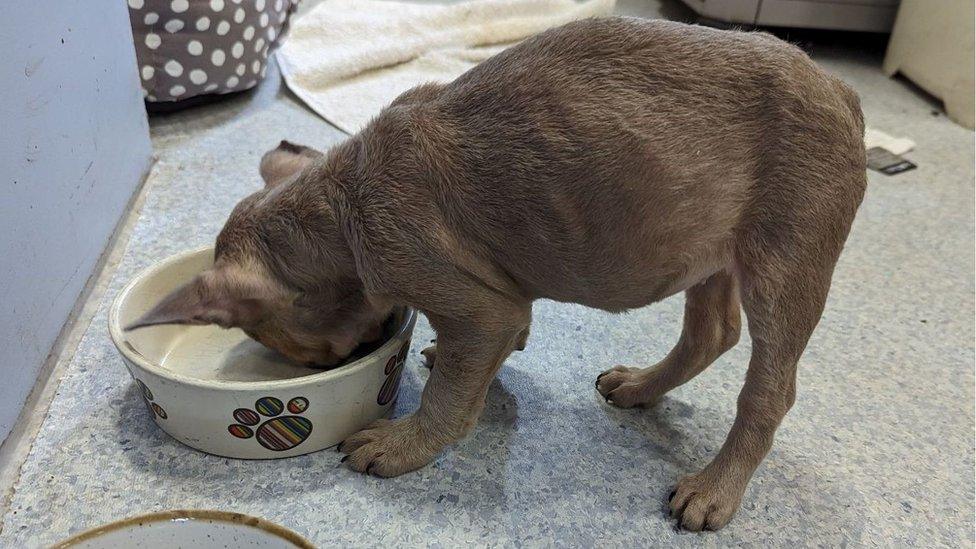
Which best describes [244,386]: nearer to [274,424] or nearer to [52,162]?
[274,424]

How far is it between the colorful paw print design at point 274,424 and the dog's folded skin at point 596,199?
0.21 meters

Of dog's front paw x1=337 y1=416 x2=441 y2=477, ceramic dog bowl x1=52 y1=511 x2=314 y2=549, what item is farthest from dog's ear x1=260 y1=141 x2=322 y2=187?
ceramic dog bowl x1=52 y1=511 x2=314 y2=549

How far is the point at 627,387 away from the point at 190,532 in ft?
3.82

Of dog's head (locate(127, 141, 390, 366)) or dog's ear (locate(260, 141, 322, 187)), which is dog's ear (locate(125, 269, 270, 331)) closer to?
dog's head (locate(127, 141, 390, 366))

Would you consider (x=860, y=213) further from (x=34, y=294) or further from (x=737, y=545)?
(x=34, y=294)

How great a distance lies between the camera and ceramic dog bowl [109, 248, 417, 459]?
175cm

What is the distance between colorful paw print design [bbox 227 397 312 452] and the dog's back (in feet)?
1.87

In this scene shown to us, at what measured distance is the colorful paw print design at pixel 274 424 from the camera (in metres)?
1.77

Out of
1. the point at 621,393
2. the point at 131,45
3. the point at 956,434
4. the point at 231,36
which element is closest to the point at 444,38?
the point at 231,36

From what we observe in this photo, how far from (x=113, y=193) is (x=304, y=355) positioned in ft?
3.68

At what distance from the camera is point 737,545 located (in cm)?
181

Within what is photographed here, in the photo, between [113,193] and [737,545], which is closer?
[737,545]

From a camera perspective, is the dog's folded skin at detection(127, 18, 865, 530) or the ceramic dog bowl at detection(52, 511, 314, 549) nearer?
the ceramic dog bowl at detection(52, 511, 314, 549)

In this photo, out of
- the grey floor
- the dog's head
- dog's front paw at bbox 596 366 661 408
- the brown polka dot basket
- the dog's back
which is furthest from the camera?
the brown polka dot basket
